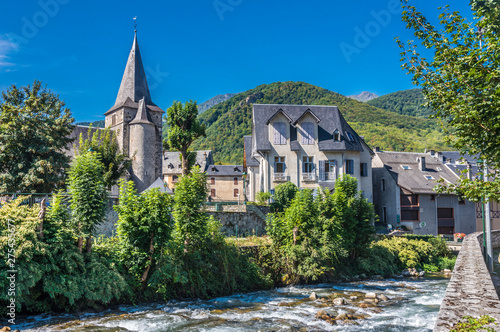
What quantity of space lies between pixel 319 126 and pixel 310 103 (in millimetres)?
72786

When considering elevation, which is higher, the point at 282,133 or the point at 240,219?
the point at 282,133

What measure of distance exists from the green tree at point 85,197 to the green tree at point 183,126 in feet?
43.2

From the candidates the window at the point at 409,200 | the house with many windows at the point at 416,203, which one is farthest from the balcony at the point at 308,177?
the window at the point at 409,200

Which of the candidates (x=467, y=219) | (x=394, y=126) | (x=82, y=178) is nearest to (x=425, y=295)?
(x=82, y=178)

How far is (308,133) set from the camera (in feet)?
117

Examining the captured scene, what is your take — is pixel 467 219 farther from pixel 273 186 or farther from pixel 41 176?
pixel 41 176

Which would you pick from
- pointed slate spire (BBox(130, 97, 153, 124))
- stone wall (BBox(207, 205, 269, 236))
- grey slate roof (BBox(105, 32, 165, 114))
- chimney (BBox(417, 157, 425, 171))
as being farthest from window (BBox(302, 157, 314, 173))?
grey slate roof (BBox(105, 32, 165, 114))

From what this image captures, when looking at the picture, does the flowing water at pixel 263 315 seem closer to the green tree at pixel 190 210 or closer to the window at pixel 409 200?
the green tree at pixel 190 210

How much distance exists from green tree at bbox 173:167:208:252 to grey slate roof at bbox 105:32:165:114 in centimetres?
3537

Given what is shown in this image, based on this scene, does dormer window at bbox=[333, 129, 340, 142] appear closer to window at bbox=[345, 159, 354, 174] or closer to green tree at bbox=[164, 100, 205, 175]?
window at bbox=[345, 159, 354, 174]

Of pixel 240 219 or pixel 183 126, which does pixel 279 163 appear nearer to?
pixel 240 219

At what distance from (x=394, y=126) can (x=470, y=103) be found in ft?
302

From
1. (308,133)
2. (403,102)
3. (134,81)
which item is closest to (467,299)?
(308,133)

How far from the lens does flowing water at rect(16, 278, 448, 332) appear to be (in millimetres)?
12469
